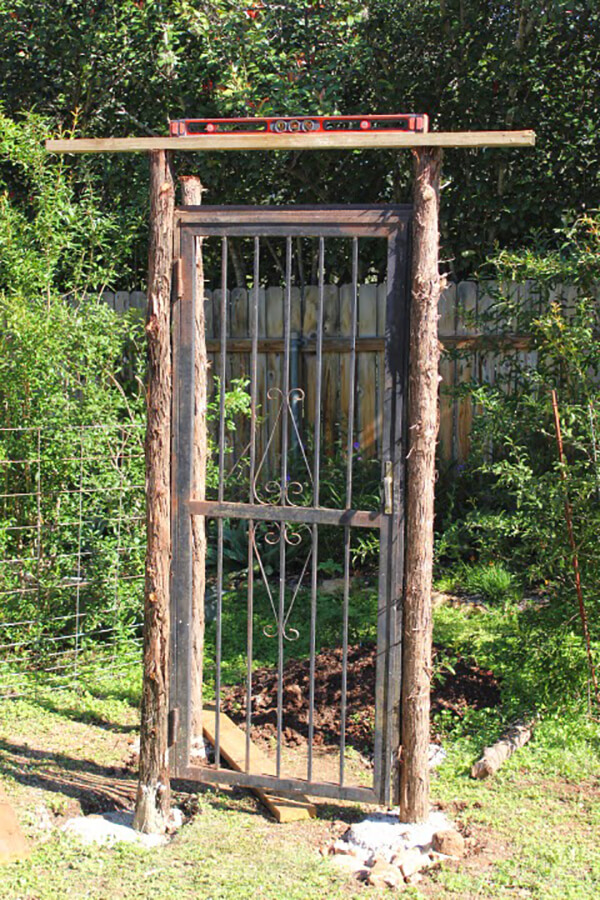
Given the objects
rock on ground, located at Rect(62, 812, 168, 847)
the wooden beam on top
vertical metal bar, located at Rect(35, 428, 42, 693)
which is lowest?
rock on ground, located at Rect(62, 812, 168, 847)

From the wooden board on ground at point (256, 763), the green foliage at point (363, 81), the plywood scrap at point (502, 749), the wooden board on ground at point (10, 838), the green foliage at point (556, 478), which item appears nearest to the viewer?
the wooden board on ground at point (10, 838)

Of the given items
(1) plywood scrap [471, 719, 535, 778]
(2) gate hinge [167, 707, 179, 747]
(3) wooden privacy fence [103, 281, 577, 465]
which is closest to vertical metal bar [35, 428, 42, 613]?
(2) gate hinge [167, 707, 179, 747]

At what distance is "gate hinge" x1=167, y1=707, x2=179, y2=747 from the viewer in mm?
4297

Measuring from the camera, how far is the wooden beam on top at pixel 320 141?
12.3 ft

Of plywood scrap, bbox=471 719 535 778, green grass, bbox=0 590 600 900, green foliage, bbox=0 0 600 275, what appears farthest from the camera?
green foliage, bbox=0 0 600 275

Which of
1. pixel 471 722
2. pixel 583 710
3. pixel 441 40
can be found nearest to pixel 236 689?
pixel 471 722

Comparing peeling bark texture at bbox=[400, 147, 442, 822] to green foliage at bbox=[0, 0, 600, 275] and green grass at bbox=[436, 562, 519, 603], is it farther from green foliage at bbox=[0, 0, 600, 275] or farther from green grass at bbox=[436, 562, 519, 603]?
green foliage at bbox=[0, 0, 600, 275]

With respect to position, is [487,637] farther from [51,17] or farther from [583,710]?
[51,17]

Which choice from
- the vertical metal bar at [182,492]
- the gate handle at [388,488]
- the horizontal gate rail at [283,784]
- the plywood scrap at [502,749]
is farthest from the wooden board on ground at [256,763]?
the gate handle at [388,488]

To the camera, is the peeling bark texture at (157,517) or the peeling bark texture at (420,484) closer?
the peeling bark texture at (420,484)

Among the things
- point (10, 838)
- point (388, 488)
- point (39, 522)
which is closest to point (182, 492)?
point (388, 488)

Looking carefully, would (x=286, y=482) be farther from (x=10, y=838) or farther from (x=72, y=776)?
(x=10, y=838)

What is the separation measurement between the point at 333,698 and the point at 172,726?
4.37 feet

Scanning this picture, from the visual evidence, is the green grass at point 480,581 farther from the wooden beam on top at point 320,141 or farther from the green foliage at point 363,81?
the wooden beam on top at point 320,141
